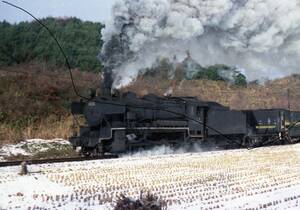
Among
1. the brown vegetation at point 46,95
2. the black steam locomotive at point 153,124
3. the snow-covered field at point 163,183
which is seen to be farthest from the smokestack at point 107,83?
the brown vegetation at point 46,95

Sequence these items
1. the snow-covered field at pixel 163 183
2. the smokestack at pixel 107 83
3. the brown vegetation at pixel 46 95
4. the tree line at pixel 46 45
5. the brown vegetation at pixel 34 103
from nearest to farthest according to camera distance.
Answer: the snow-covered field at pixel 163 183
the smokestack at pixel 107 83
the brown vegetation at pixel 34 103
the brown vegetation at pixel 46 95
the tree line at pixel 46 45

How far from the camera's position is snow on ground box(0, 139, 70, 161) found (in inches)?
928

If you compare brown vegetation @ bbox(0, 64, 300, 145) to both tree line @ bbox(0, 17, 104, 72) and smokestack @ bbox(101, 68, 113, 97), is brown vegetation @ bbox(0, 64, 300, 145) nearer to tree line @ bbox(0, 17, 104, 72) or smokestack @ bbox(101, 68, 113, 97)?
tree line @ bbox(0, 17, 104, 72)

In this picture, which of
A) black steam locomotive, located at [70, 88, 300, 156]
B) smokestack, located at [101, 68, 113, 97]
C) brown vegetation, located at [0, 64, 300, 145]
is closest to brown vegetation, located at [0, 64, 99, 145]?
brown vegetation, located at [0, 64, 300, 145]

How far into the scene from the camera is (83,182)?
1438 cm

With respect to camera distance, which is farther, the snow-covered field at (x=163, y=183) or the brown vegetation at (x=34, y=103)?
the brown vegetation at (x=34, y=103)

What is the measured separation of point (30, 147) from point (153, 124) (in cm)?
632

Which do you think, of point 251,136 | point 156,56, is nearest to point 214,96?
point 251,136

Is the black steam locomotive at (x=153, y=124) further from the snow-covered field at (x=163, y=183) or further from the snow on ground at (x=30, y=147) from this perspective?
the snow on ground at (x=30, y=147)

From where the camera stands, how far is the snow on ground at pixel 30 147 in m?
23.6

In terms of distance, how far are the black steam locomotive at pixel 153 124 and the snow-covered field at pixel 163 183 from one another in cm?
211

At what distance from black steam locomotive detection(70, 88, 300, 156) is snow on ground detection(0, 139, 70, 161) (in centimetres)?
273

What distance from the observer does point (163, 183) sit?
14328 mm

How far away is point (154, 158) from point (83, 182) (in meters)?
7.39
